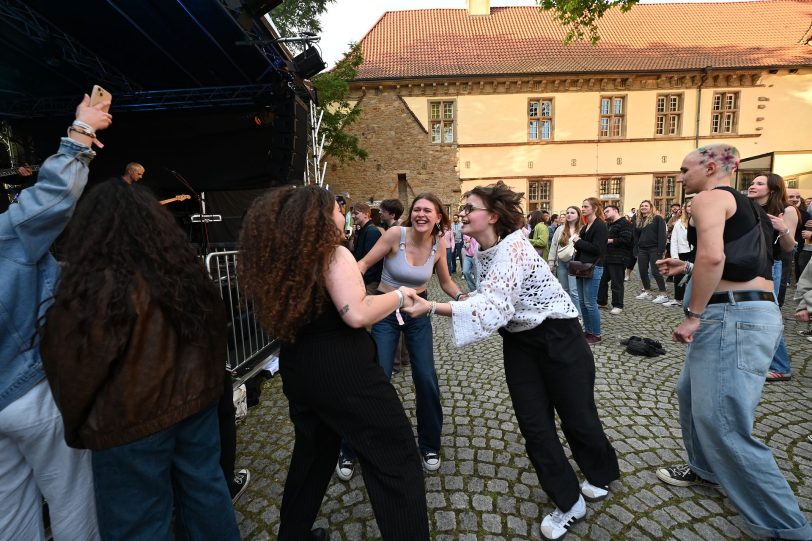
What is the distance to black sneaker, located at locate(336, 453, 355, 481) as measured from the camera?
2.55 metres

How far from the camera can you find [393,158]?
1933cm

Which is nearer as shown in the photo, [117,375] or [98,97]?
[117,375]

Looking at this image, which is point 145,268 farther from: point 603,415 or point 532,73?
point 532,73

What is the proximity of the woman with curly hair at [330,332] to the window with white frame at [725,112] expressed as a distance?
24211 mm

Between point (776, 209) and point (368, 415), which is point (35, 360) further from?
point (776, 209)

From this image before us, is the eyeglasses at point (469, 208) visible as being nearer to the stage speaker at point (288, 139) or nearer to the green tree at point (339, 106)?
the stage speaker at point (288, 139)

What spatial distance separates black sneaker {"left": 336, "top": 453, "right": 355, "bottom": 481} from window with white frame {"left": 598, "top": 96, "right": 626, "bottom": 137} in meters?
21.0

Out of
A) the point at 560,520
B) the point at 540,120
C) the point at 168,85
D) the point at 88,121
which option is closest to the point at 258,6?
the point at 168,85

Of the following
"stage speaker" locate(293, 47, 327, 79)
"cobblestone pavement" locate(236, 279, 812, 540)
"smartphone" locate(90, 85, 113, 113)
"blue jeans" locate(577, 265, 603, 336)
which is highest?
"stage speaker" locate(293, 47, 327, 79)

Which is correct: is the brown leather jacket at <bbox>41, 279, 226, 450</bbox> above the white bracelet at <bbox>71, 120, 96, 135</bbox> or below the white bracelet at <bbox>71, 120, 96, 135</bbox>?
below

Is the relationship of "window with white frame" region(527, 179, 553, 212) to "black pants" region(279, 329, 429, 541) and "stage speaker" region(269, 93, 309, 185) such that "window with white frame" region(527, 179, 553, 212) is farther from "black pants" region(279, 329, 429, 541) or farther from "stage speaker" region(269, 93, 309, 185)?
"black pants" region(279, 329, 429, 541)

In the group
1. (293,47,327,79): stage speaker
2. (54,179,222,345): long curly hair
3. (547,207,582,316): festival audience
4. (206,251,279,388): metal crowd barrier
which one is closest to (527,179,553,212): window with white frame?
(547,207,582,316): festival audience

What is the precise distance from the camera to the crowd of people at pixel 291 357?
4.20ft

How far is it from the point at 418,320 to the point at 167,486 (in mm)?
1636
